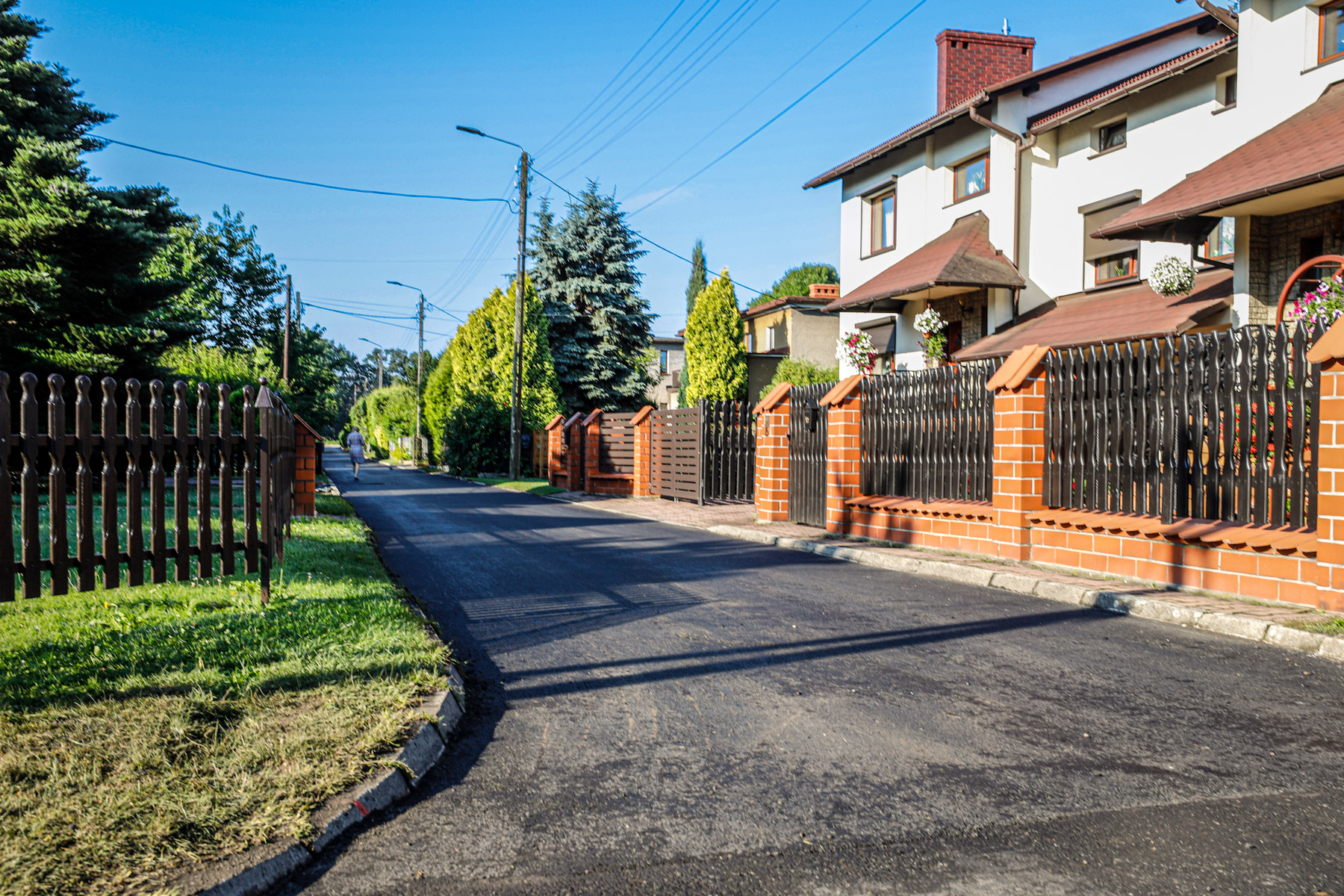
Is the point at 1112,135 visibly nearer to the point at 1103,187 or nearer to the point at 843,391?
the point at 1103,187

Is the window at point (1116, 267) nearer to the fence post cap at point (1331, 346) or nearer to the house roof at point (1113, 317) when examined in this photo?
the house roof at point (1113, 317)

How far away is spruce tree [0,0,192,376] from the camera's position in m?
15.9

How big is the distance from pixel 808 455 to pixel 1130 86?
390 inches

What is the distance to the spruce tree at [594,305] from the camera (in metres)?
40.0

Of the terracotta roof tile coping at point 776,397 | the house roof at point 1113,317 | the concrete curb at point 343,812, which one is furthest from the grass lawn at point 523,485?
the concrete curb at point 343,812

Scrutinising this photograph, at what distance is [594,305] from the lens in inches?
1597

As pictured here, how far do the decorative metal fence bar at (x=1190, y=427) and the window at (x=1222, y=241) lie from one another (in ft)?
25.9

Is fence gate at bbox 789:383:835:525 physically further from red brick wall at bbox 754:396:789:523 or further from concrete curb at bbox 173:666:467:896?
concrete curb at bbox 173:666:467:896

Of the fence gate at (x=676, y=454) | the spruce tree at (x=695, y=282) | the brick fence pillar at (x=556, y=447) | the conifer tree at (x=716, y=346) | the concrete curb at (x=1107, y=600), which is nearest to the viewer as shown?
the concrete curb at (x=1107, y=600)

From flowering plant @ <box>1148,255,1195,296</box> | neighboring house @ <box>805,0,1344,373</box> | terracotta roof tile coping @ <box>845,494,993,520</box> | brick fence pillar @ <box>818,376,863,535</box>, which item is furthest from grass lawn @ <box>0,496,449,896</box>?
flowering plant @ <box>1148,255,1195,296</box>

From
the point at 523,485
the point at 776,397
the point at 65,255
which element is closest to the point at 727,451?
the point at 776,397

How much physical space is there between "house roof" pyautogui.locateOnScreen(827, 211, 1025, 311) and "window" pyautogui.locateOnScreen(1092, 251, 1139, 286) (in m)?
1.50

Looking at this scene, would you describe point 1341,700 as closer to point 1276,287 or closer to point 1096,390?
point 1096,390

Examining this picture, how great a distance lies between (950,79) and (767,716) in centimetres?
2386
